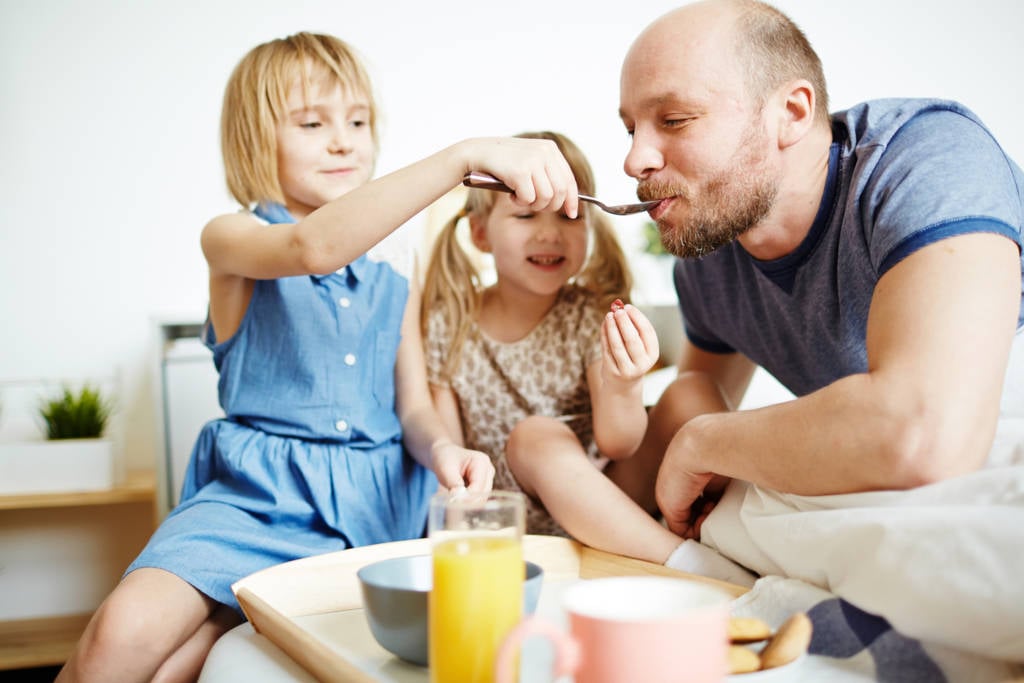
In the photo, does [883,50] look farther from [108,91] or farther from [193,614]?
[193,614]

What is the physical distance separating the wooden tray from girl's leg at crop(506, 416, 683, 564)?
22 mm

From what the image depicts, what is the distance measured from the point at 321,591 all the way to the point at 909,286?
630mm

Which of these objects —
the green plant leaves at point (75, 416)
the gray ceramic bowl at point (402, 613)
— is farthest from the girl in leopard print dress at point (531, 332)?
the green plant leaves at point (75, 416)

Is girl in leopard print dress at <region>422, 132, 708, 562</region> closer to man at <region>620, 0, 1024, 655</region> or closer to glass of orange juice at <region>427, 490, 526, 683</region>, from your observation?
man at <region>620, 0, 1024, 655</region>

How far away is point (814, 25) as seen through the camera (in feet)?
9.43

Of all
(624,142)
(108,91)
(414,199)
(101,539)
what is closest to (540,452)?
(414,199)

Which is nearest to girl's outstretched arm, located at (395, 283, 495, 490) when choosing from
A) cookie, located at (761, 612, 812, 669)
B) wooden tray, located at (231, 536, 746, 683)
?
wooden tray, located at (231, 536, 746, 683)

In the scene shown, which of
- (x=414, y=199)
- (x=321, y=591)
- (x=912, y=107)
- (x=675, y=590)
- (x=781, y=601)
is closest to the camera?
(x=675, y=590)

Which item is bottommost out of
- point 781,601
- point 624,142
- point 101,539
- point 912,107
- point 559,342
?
point 101,539

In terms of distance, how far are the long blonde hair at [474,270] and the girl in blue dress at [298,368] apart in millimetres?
66

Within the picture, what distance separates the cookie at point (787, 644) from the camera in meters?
0.57

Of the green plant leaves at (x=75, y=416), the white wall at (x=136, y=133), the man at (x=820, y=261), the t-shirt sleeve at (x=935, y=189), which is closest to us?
the man at (x=820, y=261)

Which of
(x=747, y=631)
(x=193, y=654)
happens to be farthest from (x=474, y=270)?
(x=747, y=631)

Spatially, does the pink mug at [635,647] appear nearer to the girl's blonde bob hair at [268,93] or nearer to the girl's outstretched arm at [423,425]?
the girl's outstretched arm at [423,425]
